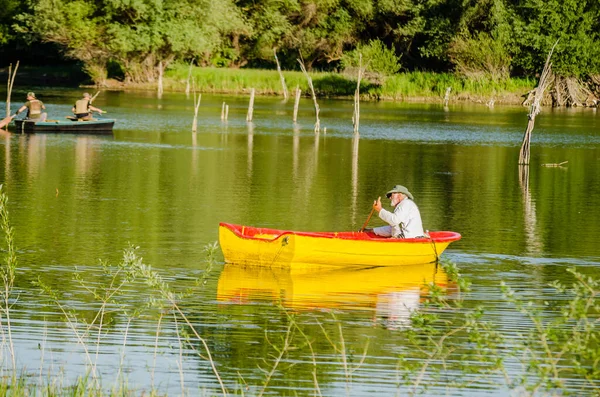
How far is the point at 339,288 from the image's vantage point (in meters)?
16.5

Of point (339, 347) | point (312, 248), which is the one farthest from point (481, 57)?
point (339, 347)

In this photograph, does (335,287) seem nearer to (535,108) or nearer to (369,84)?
(535,108)

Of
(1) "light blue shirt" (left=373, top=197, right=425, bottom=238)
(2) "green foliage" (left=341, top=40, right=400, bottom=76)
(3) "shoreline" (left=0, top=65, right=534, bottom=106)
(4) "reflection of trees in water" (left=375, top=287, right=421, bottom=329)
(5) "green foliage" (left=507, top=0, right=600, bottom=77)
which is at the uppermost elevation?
(5) "green foliage" (left=507, top=0, right=600, bottom=77)

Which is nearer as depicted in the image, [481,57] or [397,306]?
[397,306]

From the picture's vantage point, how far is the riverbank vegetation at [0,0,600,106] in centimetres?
6956

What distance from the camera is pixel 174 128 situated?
46844mm

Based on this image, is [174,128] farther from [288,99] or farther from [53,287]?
[53,287]

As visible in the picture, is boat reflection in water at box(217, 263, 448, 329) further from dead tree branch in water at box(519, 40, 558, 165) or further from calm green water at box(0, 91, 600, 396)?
dead tree branch in water at box(519, 40, 558, 165)

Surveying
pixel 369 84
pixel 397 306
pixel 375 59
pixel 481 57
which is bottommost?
pixel 397 306

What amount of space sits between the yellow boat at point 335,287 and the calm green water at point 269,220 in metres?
0.04

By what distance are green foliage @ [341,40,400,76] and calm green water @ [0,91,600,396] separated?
63.7ft

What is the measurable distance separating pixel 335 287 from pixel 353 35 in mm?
62531

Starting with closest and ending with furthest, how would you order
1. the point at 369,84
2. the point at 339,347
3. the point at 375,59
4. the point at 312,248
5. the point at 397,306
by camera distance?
the point at 339,347 < the point at 397,306 < the point at 312,248 < the point at 375,59 < the point at 369,84

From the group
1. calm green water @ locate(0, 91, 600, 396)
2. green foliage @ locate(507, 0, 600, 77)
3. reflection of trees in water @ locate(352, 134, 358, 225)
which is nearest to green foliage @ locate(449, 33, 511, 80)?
green foliage @ locate(507, 0, 600, 77)
